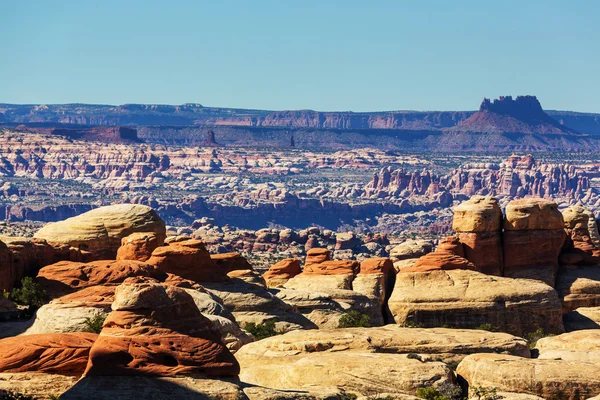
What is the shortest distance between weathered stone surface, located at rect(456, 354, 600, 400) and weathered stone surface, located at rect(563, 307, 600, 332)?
103 ft

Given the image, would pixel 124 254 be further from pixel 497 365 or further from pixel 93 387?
pixel 93 387

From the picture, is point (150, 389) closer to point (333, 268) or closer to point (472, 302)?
point (472, 302)

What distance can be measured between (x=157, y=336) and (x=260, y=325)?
26.3m

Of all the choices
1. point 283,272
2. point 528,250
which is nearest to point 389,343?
point 283,272

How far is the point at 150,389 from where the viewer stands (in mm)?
43406

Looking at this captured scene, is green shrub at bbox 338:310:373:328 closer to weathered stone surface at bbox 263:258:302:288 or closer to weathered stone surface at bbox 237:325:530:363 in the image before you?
weathered stone surface at bbox 237:325:530:363

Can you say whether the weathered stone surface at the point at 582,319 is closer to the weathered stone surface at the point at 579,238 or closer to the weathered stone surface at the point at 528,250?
the weathered stone surface at the point at 528,250

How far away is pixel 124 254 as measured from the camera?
7938 cm

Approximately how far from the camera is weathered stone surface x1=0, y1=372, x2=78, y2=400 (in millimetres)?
45688

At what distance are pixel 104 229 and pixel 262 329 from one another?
21.4 meters

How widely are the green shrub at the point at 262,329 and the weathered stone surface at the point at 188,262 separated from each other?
555 cm

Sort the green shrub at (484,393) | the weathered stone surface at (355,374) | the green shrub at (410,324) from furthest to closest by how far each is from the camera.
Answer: the green shrub at (410,324)
the green shrub at (484,393)
the weathered stone surface at (355,374)

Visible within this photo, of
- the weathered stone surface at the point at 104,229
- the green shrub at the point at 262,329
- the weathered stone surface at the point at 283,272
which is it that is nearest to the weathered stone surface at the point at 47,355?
the green shrub at the point at 262,329

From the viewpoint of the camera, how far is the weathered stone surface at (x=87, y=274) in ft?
222
